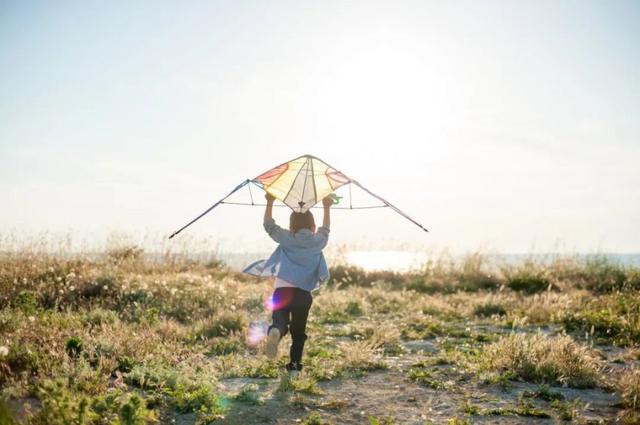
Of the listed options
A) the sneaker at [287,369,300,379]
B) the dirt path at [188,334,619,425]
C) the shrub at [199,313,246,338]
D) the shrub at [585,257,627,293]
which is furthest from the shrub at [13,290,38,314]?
the shrub at [585,257,627,293]

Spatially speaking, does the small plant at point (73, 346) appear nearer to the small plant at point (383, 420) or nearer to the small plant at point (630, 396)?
the small plant at point (383, 420)

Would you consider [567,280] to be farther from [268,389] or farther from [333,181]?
[268,389]

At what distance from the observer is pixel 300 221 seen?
7.25 m

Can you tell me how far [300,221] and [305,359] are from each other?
1967mm

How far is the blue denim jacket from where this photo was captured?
7156mm

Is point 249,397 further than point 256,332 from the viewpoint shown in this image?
No

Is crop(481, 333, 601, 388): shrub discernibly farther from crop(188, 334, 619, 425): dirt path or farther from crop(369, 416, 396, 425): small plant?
crop(369, 416, 396, 425): small plant

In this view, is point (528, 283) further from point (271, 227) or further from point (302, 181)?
point (271, 227)

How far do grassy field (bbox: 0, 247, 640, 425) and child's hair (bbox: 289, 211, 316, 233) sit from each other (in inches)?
69.8

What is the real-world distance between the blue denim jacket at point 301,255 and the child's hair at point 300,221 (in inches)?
2.7

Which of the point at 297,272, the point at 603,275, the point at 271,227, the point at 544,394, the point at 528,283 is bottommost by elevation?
the point at 544,394

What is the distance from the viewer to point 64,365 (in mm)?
5555

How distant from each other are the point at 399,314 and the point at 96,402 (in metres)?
8.57

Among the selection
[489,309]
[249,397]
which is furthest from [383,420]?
[489,309]
